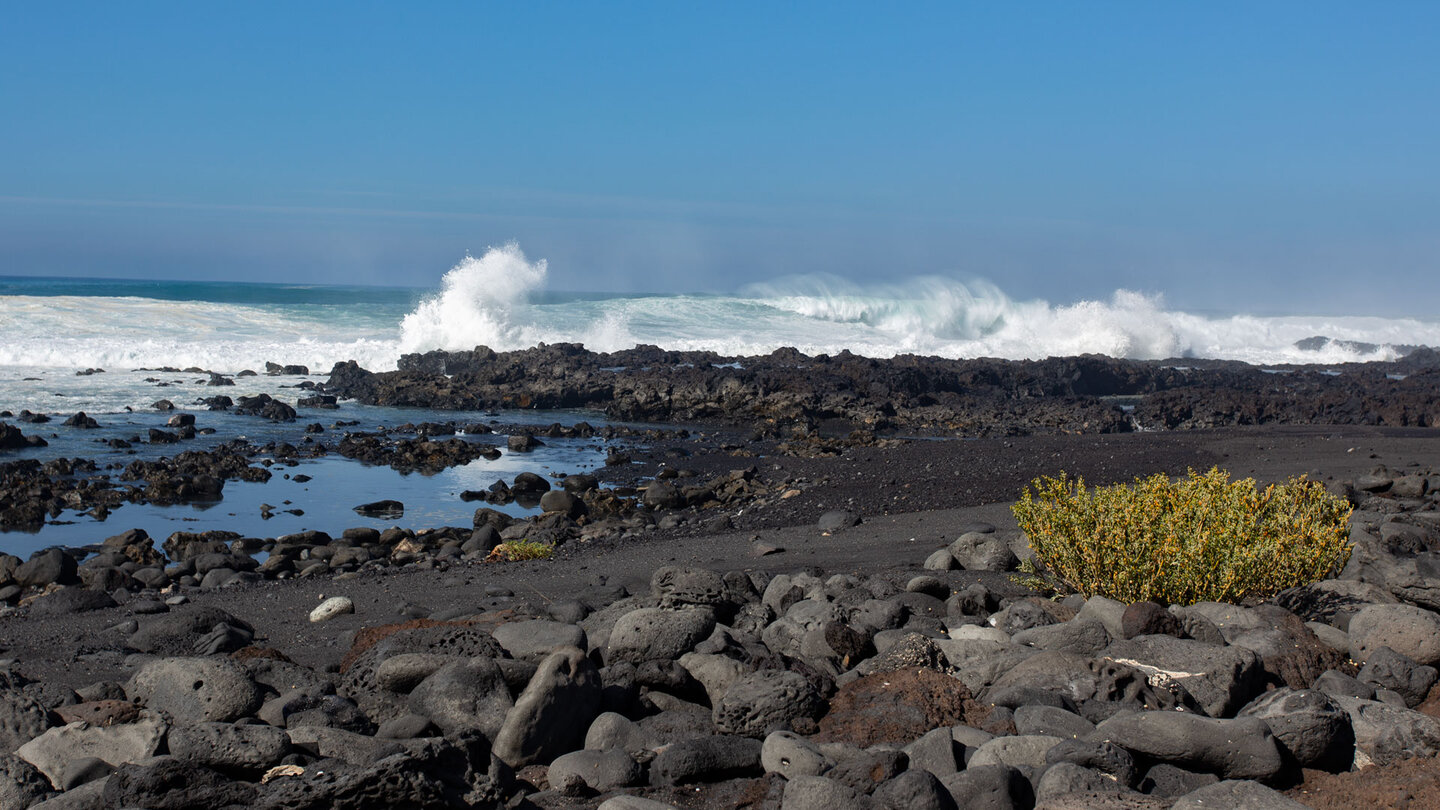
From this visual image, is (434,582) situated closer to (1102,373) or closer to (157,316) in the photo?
(1102,373)

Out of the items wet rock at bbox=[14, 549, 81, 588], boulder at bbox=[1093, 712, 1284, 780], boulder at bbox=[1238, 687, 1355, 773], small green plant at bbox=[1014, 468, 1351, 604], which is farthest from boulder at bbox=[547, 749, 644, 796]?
wet rock at bbox=[14, 549, 81, 588]

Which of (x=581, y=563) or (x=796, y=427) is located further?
(x=796, y=427)

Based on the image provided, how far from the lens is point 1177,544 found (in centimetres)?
626

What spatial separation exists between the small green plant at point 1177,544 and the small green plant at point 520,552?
532 centimetres

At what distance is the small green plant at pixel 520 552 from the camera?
1062 cm

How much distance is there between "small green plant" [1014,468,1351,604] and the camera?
6.27m

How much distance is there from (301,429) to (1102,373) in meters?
22.0

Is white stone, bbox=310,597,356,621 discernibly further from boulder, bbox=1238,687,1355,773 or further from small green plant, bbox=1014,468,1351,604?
boulder, bbox=1238,687,1355,773

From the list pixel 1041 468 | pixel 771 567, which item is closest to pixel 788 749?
pixel 771 567

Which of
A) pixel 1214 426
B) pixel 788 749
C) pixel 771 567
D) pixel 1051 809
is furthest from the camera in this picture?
pixel 1214 426

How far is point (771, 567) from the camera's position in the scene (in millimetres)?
9070

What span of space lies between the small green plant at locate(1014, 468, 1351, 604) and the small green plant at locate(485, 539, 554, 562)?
5.32 m

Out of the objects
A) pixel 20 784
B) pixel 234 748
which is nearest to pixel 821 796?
pixel 234 748

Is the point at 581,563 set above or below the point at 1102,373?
below
